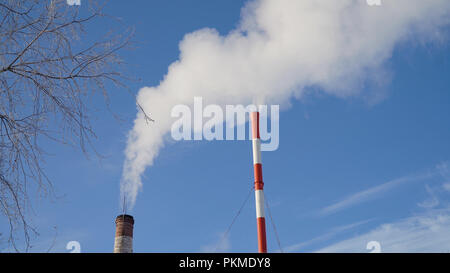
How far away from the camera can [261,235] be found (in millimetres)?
15648

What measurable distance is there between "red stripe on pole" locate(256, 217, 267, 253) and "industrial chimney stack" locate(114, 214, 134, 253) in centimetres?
461

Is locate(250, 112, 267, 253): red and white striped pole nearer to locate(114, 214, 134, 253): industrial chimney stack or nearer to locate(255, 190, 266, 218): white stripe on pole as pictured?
locate(255, 190, 266, 218): white stripe on pole

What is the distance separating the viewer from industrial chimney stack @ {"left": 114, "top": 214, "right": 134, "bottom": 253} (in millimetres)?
16500

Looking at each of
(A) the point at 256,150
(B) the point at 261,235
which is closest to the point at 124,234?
(B) the point at 261,235

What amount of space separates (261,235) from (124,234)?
16.4 ft

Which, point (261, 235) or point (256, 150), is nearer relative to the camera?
point (261, 235)

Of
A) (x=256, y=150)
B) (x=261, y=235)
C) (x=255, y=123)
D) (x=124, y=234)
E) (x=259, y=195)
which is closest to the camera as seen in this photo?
(x=261, y=235)

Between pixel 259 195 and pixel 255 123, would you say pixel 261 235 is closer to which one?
pixel 259 195

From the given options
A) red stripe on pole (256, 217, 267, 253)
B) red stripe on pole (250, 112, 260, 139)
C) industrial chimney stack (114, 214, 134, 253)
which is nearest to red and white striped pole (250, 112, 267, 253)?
red stripe on pole (256, 217, 267, 253)

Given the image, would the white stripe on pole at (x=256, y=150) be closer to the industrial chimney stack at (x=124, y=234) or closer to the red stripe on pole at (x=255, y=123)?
the red stripe on pole at (x=255, y=123)
